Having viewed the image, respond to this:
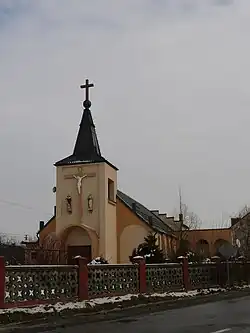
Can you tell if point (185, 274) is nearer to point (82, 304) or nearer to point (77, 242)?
point (82, 304)

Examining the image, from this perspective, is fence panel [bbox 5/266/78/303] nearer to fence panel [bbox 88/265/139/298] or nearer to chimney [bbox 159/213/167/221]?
fence panel [bbox 88/265/139/298]

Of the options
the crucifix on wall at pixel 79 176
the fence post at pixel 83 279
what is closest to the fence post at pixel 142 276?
the fence post at pixel 83 279

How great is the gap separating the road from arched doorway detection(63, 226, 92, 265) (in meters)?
27.4

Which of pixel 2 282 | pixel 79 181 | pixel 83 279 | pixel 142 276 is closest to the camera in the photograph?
pixel 2 282

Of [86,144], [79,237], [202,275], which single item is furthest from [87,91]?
[202,275]

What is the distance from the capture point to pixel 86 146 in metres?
48.0

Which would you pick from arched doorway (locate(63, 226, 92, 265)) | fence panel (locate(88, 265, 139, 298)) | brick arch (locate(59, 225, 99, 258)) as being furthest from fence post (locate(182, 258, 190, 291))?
arched doorway (locate(63, 226, 92, 265))

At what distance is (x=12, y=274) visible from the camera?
1828cm

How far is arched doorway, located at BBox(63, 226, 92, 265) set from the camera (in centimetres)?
4588

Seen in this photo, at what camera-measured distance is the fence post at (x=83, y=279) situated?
846 inches

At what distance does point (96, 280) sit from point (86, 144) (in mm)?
Result: 26270

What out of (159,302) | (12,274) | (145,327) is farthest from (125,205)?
(145,327)

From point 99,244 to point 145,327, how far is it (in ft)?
102

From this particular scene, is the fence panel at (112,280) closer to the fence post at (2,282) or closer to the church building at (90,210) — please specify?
the fence post at (2,282)
